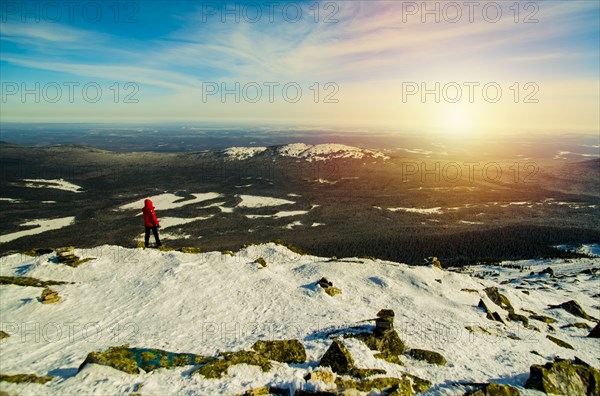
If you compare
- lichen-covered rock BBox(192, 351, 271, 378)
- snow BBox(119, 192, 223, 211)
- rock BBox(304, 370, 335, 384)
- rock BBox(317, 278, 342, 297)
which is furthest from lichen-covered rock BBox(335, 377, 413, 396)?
snow BBox(119, 192, 223, 211)

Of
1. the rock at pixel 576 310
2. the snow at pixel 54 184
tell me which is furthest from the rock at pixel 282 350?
the snow at pixel 54 184

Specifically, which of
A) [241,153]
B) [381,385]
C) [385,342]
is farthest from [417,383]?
[241,153]

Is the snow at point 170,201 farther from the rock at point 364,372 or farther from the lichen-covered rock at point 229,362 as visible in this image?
the rock at point 364,372

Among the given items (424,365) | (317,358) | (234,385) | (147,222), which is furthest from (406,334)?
(147,222)

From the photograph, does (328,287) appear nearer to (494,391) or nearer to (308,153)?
(494,391)

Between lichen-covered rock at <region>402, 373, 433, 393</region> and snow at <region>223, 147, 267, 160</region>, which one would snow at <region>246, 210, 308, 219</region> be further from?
snow at <region>223, 147, 267, 160</region>

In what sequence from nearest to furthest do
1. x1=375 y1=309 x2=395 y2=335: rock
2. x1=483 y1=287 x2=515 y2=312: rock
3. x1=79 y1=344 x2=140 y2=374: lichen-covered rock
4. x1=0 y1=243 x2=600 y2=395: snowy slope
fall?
x1=79 y1=344 x2=140 y2=374: lichen-covered rock
x1=0 y1=243 x2=600 y2=395: snowy slope
x1=375 y1=309 x2=395 y2=335: rock
x1=483 y1=287 x2=515 y2=312: rock
